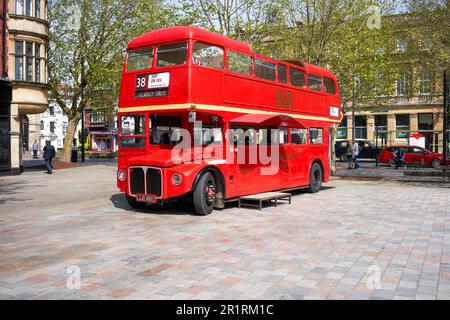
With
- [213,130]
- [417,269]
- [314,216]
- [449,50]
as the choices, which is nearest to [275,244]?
[417,269]

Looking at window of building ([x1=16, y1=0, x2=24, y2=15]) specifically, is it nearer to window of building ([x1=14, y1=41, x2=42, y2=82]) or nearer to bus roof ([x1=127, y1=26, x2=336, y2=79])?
window of building ([x1=14, y1=41, x2=42, y2=82])

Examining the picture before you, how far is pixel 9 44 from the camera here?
75.8 feet

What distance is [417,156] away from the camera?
29.3 metres

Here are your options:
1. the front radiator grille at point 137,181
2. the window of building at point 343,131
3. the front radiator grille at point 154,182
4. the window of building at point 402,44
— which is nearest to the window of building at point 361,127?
the window of building at point 343,131

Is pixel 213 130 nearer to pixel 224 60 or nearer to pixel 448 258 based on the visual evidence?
pixel 224 60

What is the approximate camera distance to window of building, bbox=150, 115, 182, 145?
1084 centimetres

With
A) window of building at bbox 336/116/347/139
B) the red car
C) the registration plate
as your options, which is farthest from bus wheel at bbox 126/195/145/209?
window of building at bbox 336/116/347/139

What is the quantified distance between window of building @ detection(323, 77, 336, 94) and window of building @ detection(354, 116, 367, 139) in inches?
1261

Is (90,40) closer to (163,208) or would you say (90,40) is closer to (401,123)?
(163,208)

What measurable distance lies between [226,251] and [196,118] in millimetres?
4739

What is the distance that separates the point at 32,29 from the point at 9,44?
1.55 meters

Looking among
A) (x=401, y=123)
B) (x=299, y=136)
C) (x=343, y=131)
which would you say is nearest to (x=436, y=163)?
(x=401, y=123)

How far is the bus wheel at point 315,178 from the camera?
50.5 feet

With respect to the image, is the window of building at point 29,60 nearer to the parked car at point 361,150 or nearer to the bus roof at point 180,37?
the bus roof at point 180,37
